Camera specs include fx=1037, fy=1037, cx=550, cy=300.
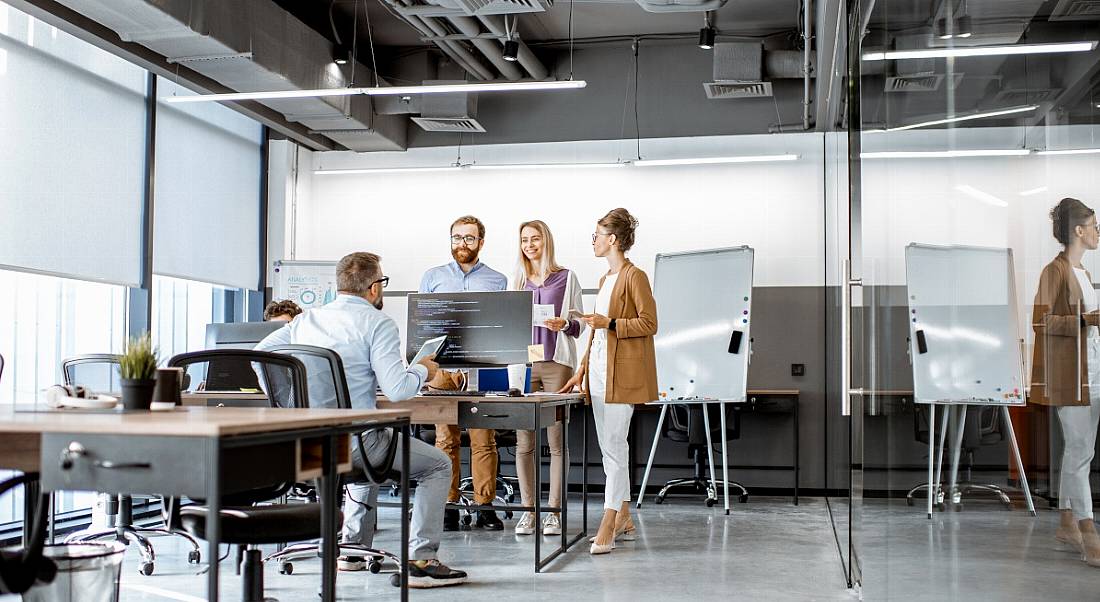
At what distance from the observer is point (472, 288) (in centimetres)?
623

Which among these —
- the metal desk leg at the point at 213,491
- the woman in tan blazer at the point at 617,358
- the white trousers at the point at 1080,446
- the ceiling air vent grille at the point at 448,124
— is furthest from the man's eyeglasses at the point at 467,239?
the white trousers at the point at 1080,446

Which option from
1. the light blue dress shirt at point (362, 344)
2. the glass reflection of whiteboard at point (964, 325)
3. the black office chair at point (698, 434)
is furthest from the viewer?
the black office chair at point (698, 434)

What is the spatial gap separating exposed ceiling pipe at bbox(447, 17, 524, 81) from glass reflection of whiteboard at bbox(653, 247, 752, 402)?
198 centimetres

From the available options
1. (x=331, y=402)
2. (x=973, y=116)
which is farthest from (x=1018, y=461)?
(x=331, y=402)

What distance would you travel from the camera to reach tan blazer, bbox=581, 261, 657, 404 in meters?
5.24

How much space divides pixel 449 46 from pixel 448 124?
39.0 inches

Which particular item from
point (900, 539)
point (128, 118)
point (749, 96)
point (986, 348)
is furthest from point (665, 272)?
point (986, 348)

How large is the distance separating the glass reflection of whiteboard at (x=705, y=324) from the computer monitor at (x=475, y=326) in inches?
117

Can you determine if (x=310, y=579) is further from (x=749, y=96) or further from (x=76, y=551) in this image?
(x=749, y=96)

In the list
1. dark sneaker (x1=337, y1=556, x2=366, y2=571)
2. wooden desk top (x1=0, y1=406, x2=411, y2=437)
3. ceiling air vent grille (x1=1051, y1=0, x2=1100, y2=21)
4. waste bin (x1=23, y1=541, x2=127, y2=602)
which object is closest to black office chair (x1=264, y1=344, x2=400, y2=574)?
dark sneaker (x1=337, y1=556, x2=366, y2=571)

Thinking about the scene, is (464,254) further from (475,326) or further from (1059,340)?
(1059,340)

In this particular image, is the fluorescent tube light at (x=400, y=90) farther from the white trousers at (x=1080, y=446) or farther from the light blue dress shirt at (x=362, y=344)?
the white trousers at (x=1080, y=446)

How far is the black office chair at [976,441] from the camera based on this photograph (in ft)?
6.43

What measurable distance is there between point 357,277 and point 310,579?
1.42m
